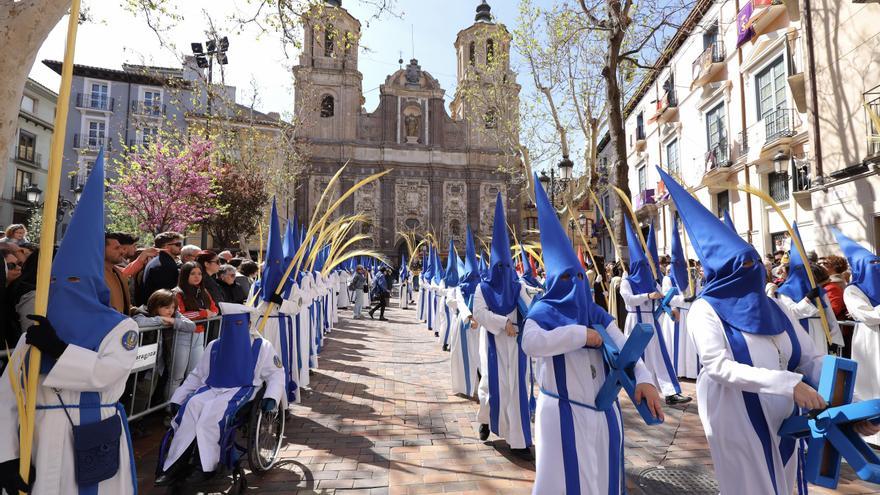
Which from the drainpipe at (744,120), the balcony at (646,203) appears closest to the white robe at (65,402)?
the drainpipe at (744,120)

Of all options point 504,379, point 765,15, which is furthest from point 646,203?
point 504,379

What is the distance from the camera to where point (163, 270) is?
5.69 metres

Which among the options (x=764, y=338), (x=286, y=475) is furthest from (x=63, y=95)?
(x=764, y=338)

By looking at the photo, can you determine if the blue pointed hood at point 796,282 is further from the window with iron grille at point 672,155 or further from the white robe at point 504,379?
the window with iron grille at point 672,155

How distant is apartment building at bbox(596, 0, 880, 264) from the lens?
10.9m

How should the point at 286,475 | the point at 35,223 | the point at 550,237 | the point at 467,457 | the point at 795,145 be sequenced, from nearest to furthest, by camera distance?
the point at 550,237, the point at 286,475, the point at 467,457, the point at 795,145, the point at 35,223

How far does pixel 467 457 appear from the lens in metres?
4.36

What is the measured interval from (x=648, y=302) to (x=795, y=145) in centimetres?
983

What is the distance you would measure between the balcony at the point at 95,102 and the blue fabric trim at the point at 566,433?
37.9 m

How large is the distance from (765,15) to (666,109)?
622 cm

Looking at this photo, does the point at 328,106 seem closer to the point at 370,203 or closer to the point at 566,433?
the point at 370,203

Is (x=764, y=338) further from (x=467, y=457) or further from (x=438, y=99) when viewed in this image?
(x=438, y=99)

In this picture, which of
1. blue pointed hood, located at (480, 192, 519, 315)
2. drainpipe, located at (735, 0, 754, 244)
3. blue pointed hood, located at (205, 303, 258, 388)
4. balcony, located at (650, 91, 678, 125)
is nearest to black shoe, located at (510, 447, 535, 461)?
blue pointed hood, located at (480, 192, 519, 315)

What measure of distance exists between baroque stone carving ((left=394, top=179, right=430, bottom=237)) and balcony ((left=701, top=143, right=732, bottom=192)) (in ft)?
82.8
